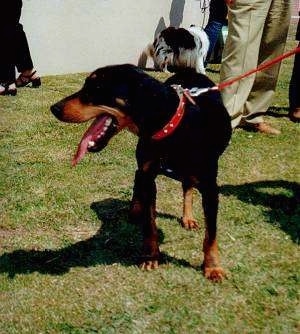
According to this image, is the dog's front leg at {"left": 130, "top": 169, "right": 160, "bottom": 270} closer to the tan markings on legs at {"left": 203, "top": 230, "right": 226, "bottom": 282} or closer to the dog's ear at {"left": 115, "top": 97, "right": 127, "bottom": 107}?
the tan markings on legs at {"left": 203, "top": 230, "right": 226, "bottom": 282}

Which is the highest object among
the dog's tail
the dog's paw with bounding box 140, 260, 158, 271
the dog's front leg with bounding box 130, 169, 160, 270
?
the dog's front leg with bounding box 130, 169, 160, 270

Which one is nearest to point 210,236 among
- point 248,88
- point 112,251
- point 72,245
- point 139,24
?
point 112,251

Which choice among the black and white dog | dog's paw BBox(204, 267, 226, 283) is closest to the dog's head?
dog's paw BBox(204, 267, 226, 283)

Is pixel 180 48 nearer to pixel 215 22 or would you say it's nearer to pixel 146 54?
pixel 146 54

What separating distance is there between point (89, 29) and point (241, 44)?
14.4 ft

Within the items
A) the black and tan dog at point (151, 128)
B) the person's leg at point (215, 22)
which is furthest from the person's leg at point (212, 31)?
the black and tan dog at point (151, 128)

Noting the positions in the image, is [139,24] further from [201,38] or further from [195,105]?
[195,105]

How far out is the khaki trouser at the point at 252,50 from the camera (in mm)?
5105

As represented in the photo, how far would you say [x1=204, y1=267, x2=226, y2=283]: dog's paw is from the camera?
118 inches

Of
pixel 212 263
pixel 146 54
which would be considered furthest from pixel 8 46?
pixel 212 263

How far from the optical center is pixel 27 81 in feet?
24.6

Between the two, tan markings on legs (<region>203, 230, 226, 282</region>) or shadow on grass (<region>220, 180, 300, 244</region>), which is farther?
shadow on grass (<region>220, 180, 300, 244</region>)

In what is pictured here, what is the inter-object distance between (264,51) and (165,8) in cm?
481

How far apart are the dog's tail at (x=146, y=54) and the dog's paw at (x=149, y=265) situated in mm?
6959
